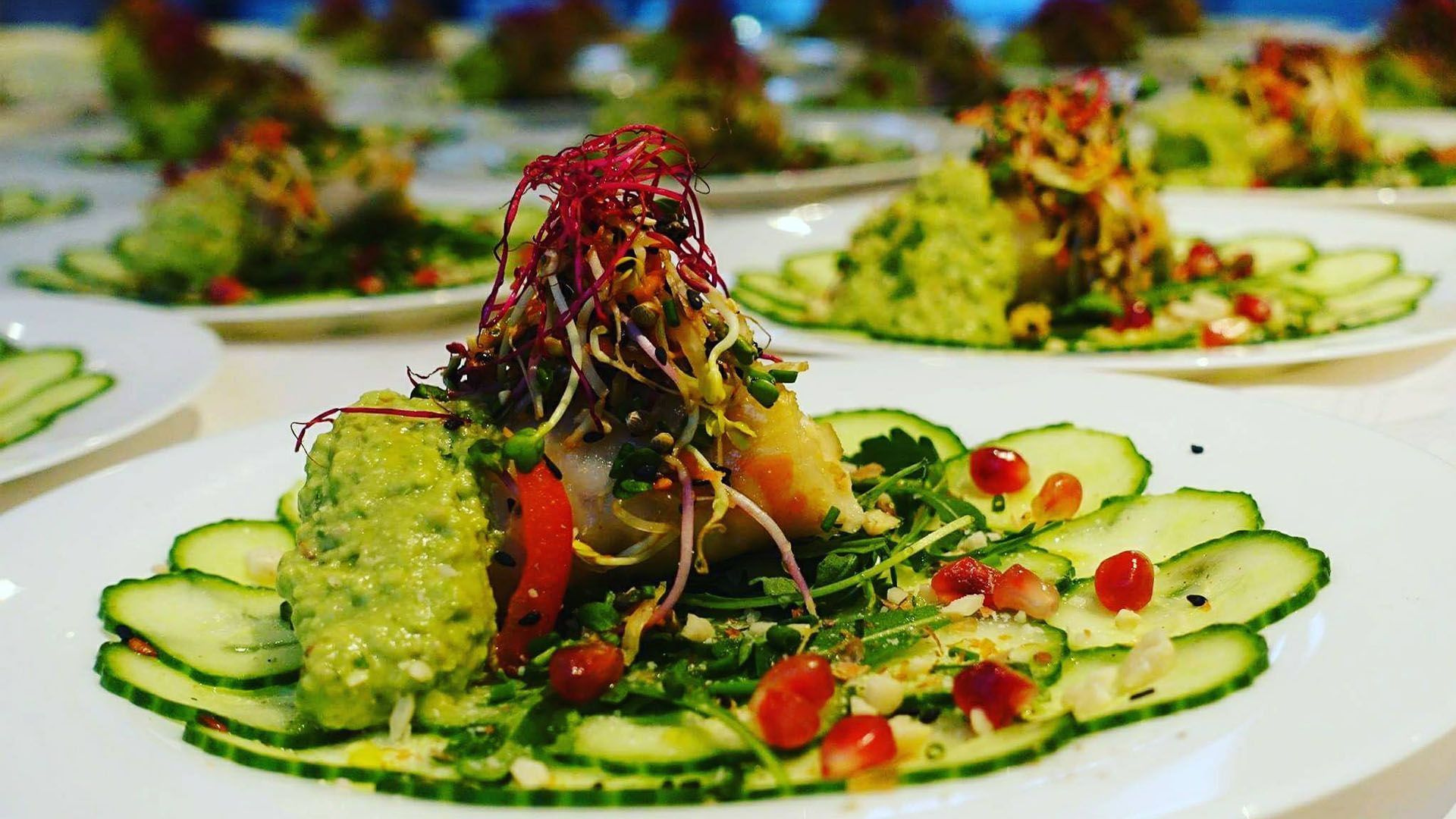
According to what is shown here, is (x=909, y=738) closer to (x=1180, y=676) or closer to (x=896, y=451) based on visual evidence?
(x=1180, y=676)

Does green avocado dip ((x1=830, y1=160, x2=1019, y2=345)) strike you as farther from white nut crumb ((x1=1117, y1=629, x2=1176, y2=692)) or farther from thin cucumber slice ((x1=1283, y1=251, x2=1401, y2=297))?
white nut crumb ((x1=1117, y1=629, x2=1176, y2=692))

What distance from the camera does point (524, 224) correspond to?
662 centimetres

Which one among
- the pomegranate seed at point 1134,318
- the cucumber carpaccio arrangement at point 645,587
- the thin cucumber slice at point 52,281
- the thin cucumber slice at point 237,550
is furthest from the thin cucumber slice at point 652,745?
the thin cucumber slice at point 52,281

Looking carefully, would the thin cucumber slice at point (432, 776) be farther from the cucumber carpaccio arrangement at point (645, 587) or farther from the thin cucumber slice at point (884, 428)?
the thin cucumber slice at point (884, 428)

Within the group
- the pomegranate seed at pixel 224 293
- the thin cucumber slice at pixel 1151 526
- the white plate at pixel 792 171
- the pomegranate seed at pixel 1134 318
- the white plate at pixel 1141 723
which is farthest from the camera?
the white plate at pixel 792 171

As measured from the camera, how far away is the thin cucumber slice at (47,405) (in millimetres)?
3988

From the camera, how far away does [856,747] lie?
6.78 ft

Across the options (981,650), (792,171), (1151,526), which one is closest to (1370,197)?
(792,171)

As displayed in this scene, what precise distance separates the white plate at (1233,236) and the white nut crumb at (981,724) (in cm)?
212

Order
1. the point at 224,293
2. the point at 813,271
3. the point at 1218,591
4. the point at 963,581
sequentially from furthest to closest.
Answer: the point at 224,293, the point at 813,271, the point at 963,581, the point at 1218,591

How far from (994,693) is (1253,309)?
10.8ft

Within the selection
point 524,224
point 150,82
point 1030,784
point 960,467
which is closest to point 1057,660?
point 1030,784

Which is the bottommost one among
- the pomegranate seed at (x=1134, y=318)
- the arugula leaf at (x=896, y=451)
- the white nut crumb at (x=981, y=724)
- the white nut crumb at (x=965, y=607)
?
the white nut crumb at (x=981, y=724)

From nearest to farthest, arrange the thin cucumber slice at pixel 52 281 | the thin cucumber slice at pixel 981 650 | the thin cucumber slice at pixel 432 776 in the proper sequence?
the thin cucumber slice at pixel 432 776 < the thin cucumber slice at pixel 981 650 < the thin cucumber slice at pixel 52 281
